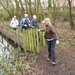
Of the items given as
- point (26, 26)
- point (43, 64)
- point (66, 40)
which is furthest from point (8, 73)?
point (66, 40)

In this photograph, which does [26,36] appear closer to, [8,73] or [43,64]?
[43,64]

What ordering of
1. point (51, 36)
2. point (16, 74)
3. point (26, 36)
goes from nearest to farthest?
point (16, 74), point (51, 36), point (26, 36)

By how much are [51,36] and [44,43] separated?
329cm

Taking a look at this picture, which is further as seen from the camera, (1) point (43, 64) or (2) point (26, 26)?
(2) point (26, 26)

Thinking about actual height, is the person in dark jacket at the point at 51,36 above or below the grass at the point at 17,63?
above

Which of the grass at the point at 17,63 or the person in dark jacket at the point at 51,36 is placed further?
the person in dark jacket at the point at 51,36

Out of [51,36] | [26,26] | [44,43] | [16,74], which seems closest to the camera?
[16,74]

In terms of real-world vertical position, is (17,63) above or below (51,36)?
below

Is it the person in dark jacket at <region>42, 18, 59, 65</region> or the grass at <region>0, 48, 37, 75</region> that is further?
the person in dark jacket at <region>42, 18, 59, 65</region>

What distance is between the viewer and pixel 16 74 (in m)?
8.20

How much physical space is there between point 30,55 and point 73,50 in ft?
7.40

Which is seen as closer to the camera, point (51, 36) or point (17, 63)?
point (51, 36)

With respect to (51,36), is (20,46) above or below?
below

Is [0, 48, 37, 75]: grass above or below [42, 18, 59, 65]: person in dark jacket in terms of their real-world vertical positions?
below
